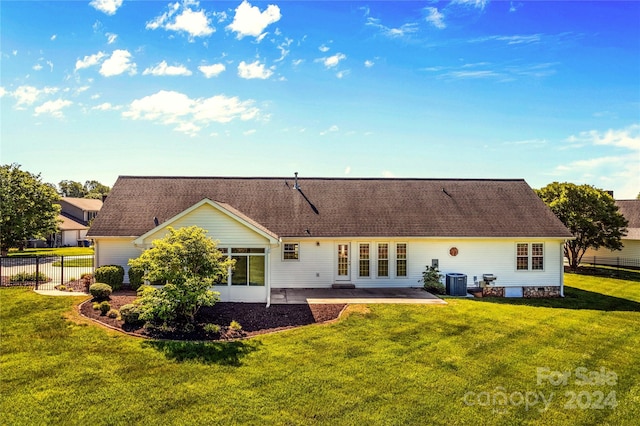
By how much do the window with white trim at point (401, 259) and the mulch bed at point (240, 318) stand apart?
18.6 feet

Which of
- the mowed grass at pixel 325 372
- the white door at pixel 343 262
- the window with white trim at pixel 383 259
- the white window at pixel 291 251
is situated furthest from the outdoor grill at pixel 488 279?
the white window at pixel 291 251

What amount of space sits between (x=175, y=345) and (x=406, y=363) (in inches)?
254

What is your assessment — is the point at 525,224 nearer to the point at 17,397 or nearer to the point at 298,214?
the point at 298,214

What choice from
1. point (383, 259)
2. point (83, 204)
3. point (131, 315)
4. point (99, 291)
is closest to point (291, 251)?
point (383, 259)

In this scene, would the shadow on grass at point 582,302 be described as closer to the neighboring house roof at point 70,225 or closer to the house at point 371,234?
the house at point 371,234

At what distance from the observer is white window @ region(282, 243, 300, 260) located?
19859 mm

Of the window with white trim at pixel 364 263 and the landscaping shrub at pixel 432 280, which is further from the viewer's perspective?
Answer: the window with white trim at pixel 364 263

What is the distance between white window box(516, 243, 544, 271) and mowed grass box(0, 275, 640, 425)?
623 cm

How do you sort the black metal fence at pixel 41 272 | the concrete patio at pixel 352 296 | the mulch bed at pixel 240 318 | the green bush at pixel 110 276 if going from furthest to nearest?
the black metal fence at pixel 41 272 < the green bush at pixel 110 276 < the concrete patio at pixel 352 296 < the mulch bed at pixel 240 318

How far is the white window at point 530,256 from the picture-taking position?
20594mm

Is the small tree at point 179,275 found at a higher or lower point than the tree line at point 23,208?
lower

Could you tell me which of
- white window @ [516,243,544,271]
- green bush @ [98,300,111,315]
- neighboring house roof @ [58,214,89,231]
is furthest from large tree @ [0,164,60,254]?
white window @ [516,243,544,271]

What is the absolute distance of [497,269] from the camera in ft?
67.1

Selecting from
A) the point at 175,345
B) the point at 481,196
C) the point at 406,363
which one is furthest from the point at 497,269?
the point at 175,345
